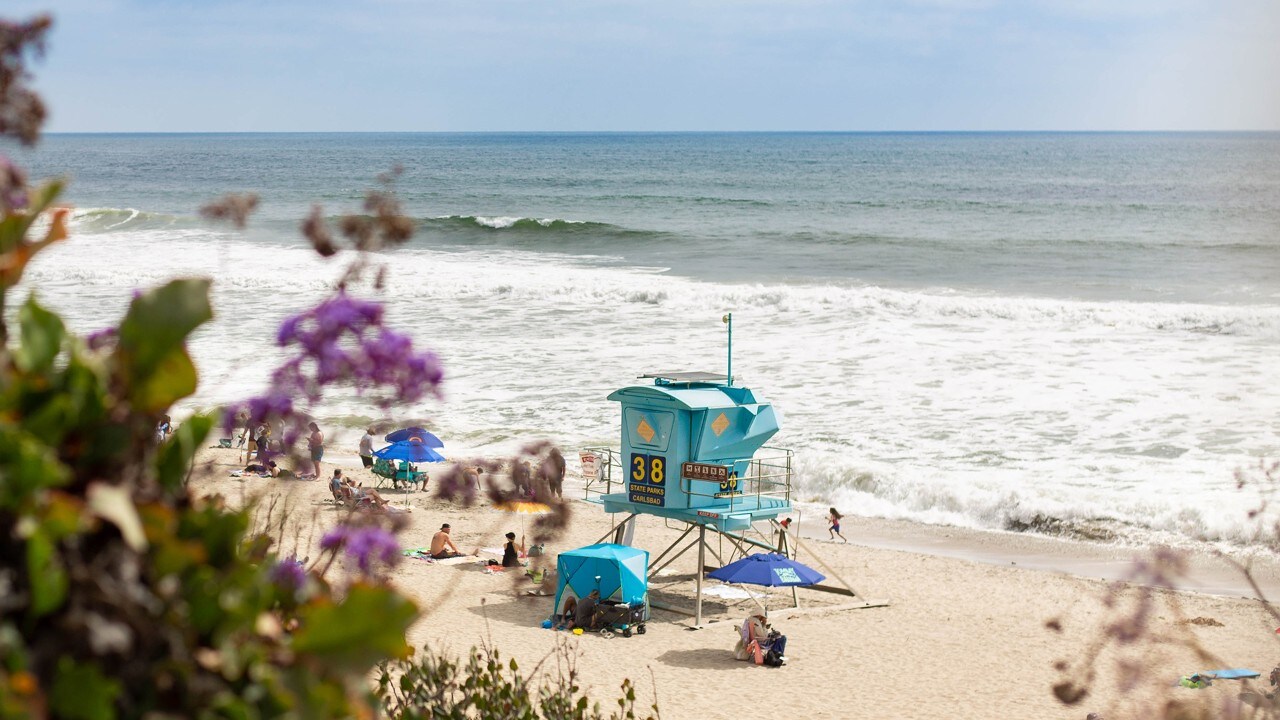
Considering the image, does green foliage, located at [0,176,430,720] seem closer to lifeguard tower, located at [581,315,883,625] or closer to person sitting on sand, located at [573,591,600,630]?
lifeguard tower, located at [581,315,883,625]

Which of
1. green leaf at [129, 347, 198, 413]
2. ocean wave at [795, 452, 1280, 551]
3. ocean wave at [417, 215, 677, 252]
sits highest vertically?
green leaf at [129, 347, 198, 413]

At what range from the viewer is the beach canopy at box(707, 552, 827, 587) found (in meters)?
14.4

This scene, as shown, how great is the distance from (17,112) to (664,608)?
13717 mm

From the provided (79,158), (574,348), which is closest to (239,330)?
(574,348)

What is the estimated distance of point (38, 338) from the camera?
1.83 m

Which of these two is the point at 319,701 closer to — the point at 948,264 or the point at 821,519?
the point at 821,519

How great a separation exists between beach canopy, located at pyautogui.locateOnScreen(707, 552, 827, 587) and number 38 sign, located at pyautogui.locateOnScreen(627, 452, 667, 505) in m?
1.17

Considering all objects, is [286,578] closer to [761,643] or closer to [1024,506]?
[761,643]

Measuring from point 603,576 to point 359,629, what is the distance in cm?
1325

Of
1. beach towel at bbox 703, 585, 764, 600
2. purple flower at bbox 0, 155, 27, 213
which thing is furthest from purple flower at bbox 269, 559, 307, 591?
beach towel at bbox 703, 585, 764, 600

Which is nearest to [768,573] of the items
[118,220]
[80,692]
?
[80,692]

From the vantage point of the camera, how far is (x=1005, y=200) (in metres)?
79.6

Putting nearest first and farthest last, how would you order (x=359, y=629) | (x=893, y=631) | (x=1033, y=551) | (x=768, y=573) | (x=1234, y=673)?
1. (x=359, y=629)
2. (x=1234, y=673)
3. (x=768, y=573)
4. (x=893, y=631)
5. (x=1033, y=551)

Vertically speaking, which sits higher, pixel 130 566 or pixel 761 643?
pixel 130 566
